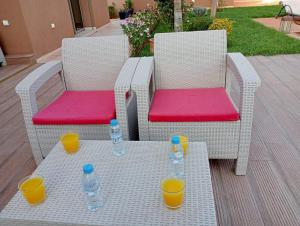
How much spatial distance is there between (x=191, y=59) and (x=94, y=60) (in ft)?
2.69

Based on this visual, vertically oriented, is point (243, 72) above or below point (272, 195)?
above

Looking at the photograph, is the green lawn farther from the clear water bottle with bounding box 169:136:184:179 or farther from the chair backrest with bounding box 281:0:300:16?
the clear water bottle with bounding box 169:136:184:179

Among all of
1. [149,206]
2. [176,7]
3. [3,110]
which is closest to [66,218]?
[149,206]

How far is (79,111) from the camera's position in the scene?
1.89 meters

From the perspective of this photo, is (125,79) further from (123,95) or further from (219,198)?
(219,198)

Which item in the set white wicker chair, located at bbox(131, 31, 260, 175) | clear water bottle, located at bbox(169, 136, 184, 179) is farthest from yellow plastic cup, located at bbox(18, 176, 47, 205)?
white wicker chair, located at bbox(131, 31, 260, 175)

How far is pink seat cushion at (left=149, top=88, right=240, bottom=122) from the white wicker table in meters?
0.27

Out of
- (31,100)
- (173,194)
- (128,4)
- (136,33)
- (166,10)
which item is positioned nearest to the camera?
(173,194)

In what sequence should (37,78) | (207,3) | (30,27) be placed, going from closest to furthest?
(37,78) → (30,27) → (207,3)

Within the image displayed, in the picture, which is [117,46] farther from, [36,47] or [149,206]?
[36,47]

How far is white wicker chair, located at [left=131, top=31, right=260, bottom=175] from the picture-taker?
5.52 ft

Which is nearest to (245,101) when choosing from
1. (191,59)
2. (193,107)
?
(193,107)

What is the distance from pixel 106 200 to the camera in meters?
1.14

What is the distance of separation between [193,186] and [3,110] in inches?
110
